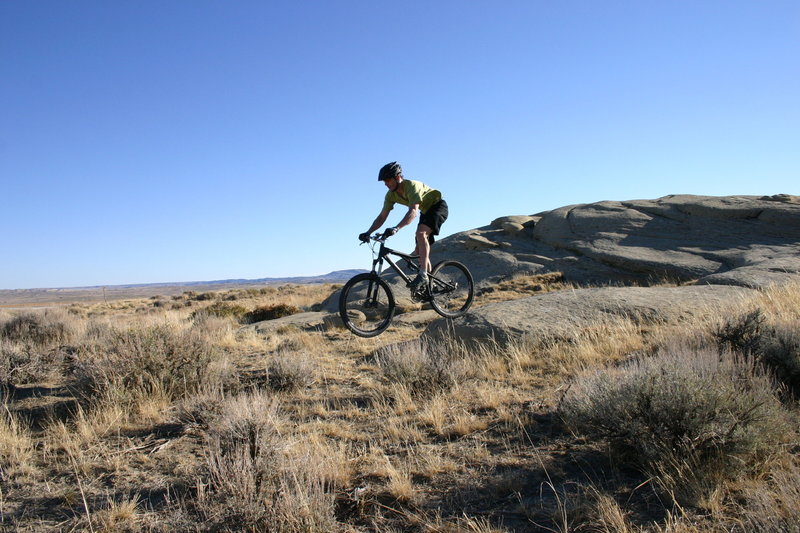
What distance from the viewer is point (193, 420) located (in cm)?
602

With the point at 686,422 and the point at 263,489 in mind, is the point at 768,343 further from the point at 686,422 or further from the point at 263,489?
the point at 263,489

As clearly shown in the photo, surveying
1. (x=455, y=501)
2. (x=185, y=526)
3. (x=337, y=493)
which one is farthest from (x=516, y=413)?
(x=185, y=526)

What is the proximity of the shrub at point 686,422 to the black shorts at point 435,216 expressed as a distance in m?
4.15

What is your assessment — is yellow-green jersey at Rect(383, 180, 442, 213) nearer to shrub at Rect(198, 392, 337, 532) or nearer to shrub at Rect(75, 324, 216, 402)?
shrub at Rect(75, 324, 216, 402)

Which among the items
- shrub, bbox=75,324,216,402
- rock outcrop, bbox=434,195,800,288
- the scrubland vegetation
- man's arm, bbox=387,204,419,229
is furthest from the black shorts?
rock outcrop, bbox=434,195,800,288

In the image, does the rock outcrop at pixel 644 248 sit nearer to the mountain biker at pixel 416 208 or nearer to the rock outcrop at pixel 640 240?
the rock outcrop at pixel 640 240

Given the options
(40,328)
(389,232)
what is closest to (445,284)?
(389,232)

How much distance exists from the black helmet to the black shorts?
914mm

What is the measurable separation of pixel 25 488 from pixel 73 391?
9.48 ft

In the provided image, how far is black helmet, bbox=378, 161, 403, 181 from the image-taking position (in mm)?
7738

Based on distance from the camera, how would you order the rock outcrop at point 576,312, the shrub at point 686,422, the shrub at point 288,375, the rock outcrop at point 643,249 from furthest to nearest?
the rock outcrop at point 643,249, the rock outcrop at point 576,312, the shrub at point 288,375, the shrub at point 686,422

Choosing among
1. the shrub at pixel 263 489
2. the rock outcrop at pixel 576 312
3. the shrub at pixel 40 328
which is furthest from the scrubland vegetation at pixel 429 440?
the shrub at pixel 40 328

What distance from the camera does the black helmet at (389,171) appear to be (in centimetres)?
774

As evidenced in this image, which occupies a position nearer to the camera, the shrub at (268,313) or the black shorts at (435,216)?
the black shorts at (435,216)
